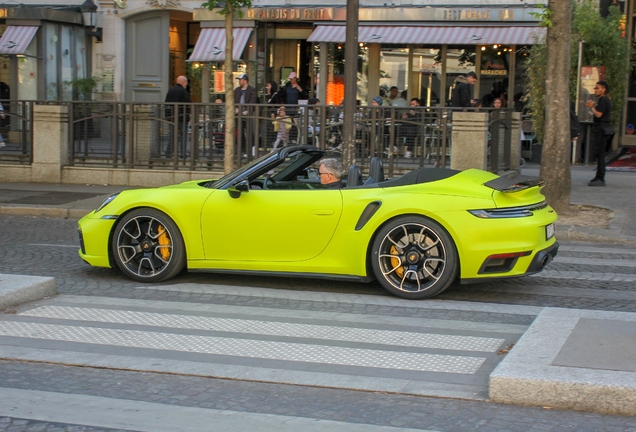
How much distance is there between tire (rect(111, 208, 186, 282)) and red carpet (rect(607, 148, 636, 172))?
47.1ft

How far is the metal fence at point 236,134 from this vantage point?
15359mm

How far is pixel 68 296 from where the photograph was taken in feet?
25.3

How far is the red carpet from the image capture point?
2022cm

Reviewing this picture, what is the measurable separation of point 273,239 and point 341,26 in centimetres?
1699

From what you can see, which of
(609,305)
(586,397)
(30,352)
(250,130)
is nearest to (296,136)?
(250,130)

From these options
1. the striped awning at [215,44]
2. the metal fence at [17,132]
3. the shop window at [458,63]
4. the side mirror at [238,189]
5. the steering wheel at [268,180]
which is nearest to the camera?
the side mirror at [238,189]

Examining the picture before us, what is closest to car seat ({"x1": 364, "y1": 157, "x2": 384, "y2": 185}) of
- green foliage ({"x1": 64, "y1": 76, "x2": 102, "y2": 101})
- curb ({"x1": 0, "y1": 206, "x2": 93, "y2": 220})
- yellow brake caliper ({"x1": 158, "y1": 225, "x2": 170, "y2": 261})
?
yellow brake caliper ({"x1": 158, "y1": 225, "x2": 170, "y2": 261})

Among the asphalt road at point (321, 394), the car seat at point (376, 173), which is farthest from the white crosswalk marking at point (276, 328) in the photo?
the car seat at point (376, 173)

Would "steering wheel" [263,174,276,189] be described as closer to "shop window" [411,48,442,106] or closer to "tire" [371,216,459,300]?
"tire" [371,216,459,300]

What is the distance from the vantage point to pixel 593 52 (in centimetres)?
1959

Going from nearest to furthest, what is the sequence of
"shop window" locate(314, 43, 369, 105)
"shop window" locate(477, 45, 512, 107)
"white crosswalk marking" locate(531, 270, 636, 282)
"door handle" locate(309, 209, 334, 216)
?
1. "door handle" locate(309, 209, 334, 216)
2. "white crosswalk marking" locate(531, 270, 636, 282)
3. "shop window" locate(477, 45, 512, 107)
4. "shop window" locate(314, 43, 369, 105)

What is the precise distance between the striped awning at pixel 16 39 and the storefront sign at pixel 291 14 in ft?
20.3

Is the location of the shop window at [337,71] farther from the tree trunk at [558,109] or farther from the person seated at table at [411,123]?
the tree trunk at [558,109]

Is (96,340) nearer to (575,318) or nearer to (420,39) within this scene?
(575,318)
